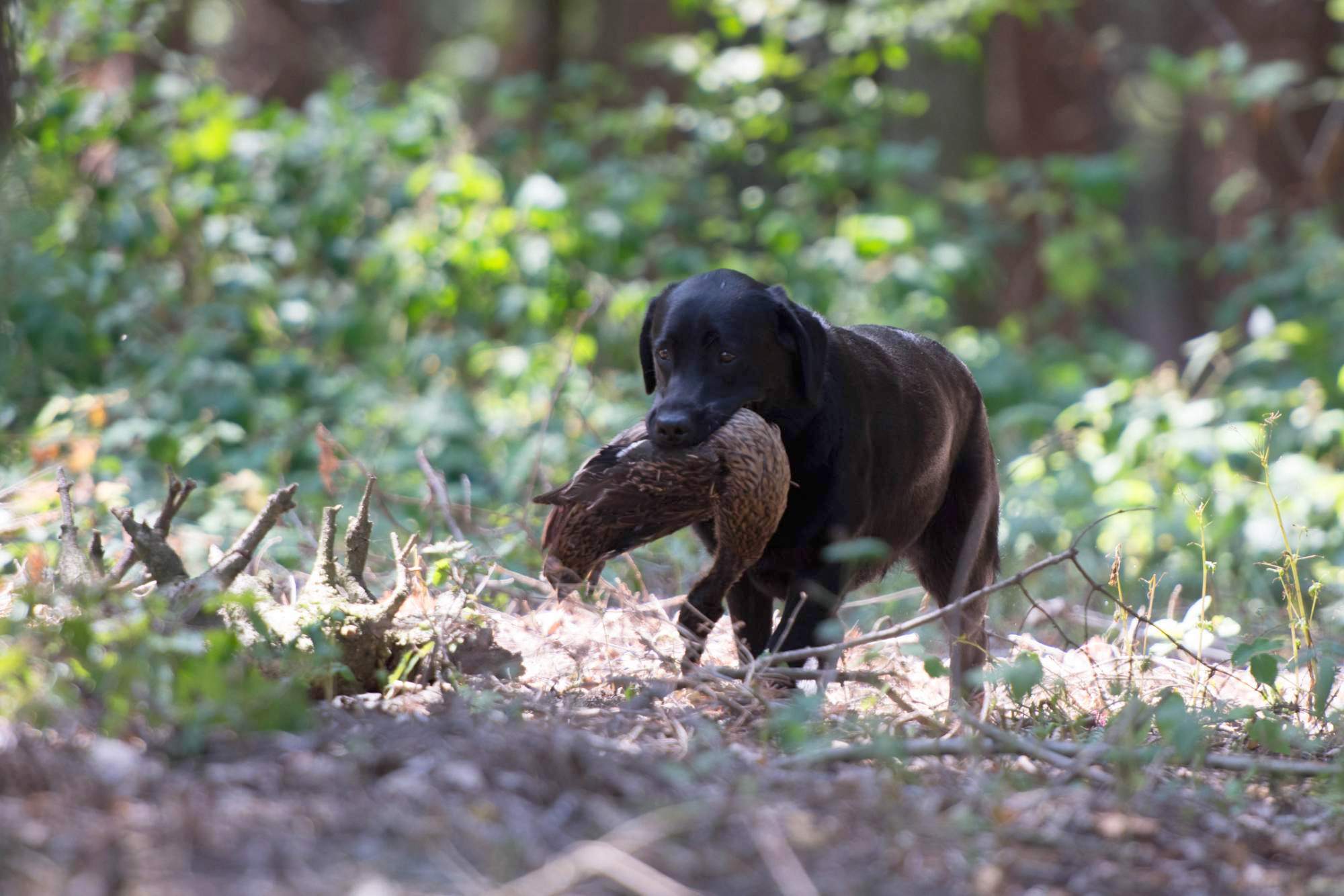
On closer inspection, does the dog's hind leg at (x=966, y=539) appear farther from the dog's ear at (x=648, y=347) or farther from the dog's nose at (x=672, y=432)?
the dog's nose at (x=672, y=432)

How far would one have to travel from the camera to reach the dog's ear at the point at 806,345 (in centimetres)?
397

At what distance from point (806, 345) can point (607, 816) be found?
2.00 metres

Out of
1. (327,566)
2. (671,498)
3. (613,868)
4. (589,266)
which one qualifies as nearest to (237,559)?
(327,566)

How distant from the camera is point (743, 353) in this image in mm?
4031

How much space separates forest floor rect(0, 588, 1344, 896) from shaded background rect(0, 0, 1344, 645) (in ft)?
6.80

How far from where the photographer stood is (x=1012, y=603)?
6156 mm

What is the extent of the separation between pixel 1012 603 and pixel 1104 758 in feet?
10.8

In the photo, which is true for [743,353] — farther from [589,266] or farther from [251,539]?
[589,266]

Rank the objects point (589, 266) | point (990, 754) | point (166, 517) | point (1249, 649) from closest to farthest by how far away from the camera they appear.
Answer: point (990, 754) → point (1249, 649) → point (166, 517) → point (589, 266)

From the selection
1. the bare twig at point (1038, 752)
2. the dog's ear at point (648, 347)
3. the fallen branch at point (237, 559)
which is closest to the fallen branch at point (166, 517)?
the fallen branch at point (237, 559)

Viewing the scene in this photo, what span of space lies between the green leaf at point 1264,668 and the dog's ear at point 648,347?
2.01 m

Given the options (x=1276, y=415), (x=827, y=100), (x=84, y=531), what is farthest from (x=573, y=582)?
(x=827, y=100)

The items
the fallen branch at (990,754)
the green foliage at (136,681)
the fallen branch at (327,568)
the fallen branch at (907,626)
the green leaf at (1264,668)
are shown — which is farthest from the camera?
the fallen branch at (327,568)

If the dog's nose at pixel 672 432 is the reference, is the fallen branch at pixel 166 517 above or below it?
below
